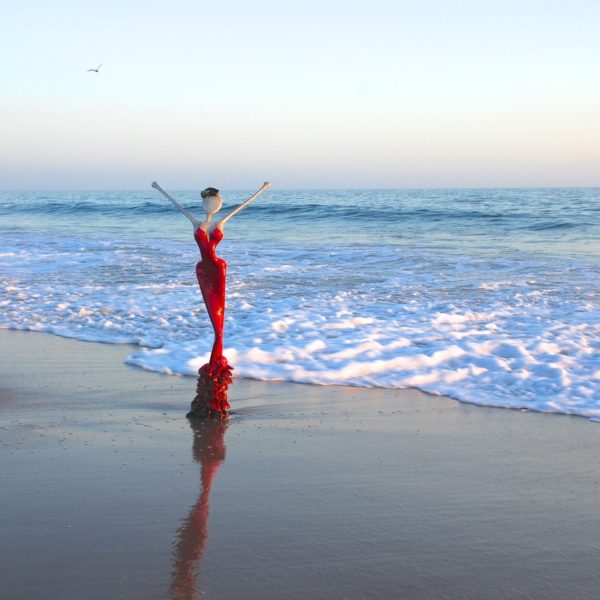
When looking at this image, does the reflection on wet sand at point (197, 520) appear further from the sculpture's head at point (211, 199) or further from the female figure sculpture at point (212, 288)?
the sculpture's head at point (211, 199)

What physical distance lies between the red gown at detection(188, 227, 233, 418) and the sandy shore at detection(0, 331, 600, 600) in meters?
0.17

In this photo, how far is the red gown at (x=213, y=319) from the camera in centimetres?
421

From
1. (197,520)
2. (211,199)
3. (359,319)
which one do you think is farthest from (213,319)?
(359,319)

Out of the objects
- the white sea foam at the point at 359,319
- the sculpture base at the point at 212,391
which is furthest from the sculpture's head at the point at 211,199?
the white sea foam at the point at 359,319

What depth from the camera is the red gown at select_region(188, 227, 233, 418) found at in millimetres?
4207

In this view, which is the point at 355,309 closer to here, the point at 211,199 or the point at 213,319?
the point at 213,319

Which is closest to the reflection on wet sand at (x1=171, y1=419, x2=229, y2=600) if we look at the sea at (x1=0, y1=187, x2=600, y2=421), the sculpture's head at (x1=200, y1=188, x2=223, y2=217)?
the sculpture's head at (x1=200, y1=188, x2=223, y2=217)

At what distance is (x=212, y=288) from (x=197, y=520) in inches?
56.1

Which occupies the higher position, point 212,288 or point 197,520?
point 212,288

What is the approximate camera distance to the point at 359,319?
8.08m

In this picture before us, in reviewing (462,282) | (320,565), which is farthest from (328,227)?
(320,565)

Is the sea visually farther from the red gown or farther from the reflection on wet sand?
the reflection on wet sand

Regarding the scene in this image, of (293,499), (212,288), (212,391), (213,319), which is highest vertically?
(212,288)

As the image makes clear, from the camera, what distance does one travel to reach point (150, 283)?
36.8ft
